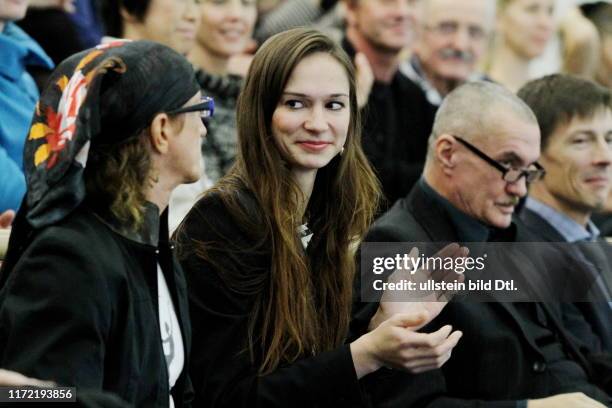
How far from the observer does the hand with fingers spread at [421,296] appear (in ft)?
13.2

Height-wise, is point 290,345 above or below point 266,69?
below

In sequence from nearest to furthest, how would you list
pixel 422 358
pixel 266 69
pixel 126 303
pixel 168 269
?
pixel 126 303
pixel 168 269
pixel 422 358
pixel 266 69

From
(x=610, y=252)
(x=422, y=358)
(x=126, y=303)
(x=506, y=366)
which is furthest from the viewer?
(x=610, y=252)

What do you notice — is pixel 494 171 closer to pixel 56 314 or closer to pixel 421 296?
pixel 421 296

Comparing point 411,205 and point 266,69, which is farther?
point 411,205

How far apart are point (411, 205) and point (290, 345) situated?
0.93 m

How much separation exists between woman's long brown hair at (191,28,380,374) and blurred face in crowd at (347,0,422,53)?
2708 mm

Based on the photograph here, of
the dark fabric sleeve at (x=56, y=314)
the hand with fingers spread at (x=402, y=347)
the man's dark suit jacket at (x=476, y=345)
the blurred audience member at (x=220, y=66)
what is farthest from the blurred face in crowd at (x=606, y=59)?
the dark fabric sleeve at (x=56, y=314)

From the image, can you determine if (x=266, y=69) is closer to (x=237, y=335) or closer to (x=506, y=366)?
(x=237, y=335)

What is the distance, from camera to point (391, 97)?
696 cm

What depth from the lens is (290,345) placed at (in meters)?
4.01

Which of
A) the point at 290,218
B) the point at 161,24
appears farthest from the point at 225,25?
the point at 290,218

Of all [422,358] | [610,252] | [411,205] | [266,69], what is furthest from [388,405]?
[610,252]

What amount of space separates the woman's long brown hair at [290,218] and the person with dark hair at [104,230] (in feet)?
1.55
